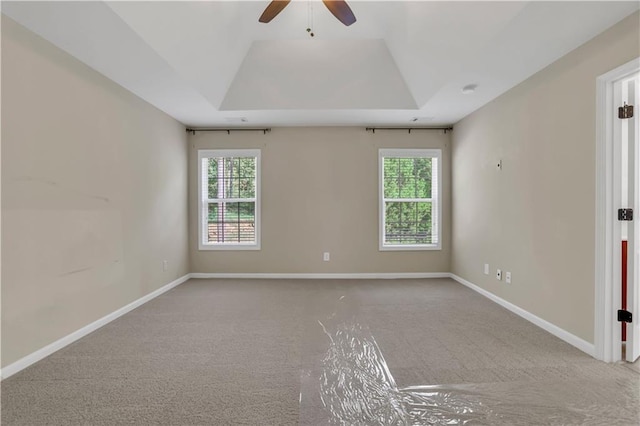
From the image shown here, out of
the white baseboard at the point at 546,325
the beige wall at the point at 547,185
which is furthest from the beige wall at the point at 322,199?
the white baseboard at the point at 546,325

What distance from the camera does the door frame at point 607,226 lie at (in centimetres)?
233

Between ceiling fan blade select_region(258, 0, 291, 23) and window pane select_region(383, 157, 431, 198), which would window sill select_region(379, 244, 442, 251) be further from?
ceiling fan blade select_region(258, 0, 291, 23)

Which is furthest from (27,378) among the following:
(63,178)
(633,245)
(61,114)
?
(633,245)

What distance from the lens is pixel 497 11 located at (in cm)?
232

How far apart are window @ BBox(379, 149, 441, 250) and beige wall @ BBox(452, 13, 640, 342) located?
3.06ft

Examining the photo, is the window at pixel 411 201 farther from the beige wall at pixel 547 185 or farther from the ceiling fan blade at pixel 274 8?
the ceiling fan blade at pixel 274 8

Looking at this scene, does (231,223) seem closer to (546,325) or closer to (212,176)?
(212,176)

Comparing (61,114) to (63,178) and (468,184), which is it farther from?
(468,184)

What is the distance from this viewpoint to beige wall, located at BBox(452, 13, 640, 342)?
8.17 ft

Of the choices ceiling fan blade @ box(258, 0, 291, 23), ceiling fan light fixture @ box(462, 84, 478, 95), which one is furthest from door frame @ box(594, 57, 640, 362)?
ceiling fan blade @ box(258, 0, 291, 23)

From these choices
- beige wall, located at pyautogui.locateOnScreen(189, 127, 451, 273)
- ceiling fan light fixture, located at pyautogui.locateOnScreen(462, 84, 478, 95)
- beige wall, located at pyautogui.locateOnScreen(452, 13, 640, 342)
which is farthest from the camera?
beige wall, located at pyautogui.locateOnScreen(189, 127, 451, 273)

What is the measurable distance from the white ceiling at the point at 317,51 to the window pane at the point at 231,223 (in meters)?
1.36

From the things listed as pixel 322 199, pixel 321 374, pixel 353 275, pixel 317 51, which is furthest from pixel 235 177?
pixel 321 374

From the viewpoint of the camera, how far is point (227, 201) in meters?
5.29
